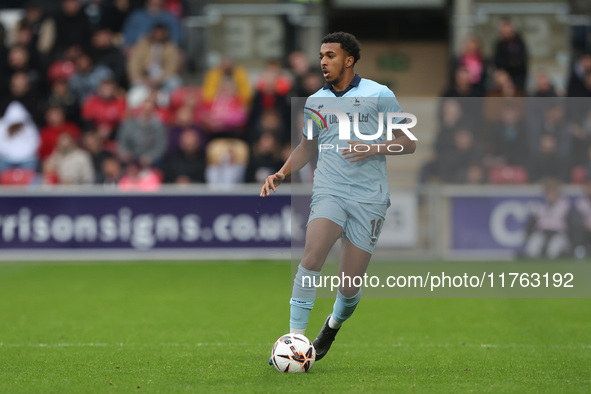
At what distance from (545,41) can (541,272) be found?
424 inches

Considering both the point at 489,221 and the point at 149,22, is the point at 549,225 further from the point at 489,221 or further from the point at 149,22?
the point at 149,22

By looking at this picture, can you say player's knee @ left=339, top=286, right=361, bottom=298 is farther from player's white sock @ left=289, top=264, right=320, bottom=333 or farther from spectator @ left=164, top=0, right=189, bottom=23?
spectator @ left=164, top=0, right=189, bottom=23

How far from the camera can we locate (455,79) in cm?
1745

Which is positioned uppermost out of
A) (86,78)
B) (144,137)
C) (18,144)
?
(86,78)

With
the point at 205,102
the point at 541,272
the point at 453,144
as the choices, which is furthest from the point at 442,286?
the point at 205,102

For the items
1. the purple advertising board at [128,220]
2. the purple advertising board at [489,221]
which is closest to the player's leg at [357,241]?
the purple advertising board at [489,221]

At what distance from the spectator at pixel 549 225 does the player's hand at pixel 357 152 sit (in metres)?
8.00

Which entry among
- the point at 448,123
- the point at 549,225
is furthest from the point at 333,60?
the point at 549,225

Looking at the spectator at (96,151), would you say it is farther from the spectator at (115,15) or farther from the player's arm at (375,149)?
the player's arm at (375,149)

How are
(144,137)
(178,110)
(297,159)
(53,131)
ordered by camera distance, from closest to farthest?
(297,159) < (144,137) < (53,131) < (178,110)

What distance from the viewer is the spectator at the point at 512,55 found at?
17.8 m

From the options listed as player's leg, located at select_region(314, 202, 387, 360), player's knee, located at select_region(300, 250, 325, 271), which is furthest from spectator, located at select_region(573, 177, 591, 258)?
player's knee, located at select_region(300, 250, 325, 271)

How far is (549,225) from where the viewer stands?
14.8m

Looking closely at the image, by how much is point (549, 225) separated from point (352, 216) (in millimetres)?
8515
